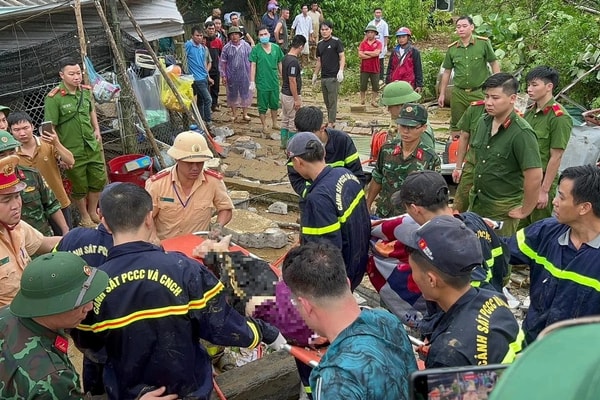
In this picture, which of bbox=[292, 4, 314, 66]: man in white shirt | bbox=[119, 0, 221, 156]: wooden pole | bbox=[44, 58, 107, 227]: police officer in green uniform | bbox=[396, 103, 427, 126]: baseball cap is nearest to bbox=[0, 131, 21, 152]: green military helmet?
bbox=[44, 58, 107, 227]: police officer in green uniform

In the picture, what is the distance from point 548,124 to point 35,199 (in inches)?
183

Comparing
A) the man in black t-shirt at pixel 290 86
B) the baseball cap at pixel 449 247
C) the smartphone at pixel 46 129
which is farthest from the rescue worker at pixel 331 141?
the man in black t-shirt at pixel 290 86

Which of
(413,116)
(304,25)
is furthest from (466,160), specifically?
(304,25)

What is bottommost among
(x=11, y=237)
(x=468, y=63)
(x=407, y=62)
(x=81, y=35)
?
(x=407, y=62)

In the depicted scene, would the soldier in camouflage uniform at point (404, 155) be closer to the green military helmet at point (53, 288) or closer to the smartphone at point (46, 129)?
the green military helmet at point (53, 288)

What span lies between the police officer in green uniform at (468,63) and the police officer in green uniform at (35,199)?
5.67 m

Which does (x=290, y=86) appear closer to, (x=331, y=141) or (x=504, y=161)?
(x=331, y=141)

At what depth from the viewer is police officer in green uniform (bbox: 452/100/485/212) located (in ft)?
Result: 19.3

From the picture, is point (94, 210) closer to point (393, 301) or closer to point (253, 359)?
point (253, 359)

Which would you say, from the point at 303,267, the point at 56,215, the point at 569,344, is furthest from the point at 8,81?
the point at 569,344

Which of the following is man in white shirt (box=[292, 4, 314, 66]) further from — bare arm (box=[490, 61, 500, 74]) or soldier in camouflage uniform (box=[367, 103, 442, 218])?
soldier in camouflage uniform (box=[367, 103, 442, 218])

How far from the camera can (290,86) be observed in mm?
10297

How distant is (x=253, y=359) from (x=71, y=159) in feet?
10.3

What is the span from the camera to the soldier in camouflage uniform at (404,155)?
4945 mm
